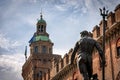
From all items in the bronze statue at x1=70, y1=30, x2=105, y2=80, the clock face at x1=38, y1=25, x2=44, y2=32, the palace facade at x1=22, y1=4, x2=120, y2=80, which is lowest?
the bronze statue at x1=70, y1=30, x2=105, y2=80

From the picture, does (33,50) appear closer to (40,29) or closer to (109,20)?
(40,29)

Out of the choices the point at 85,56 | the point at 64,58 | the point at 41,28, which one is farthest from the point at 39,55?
the point at 85,56

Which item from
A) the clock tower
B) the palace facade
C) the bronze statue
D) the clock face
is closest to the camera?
the bronze statue

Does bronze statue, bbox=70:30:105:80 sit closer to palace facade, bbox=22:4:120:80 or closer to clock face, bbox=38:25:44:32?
palace facade, bbox=22:4:120:80

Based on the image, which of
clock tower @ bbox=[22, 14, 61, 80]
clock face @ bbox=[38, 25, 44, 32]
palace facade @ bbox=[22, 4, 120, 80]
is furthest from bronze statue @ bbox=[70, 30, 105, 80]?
clock face @ bbox=[38, 25, 44, 32]

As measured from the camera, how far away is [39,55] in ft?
204

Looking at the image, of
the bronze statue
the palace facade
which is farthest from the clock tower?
the bronze statue

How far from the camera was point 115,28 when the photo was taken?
103ft

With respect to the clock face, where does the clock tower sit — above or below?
below

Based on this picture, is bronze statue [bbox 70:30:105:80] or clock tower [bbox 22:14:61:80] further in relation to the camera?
clock tower [bbox 22:14:61:80]

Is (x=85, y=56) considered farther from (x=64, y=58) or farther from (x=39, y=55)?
(x=39, y=55)

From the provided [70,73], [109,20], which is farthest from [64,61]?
[109,20]

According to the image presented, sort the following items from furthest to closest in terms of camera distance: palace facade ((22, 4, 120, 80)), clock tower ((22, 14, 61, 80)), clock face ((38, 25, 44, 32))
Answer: clock face ((38, 25, 44, 32)) < clock tower ((22, 14, 61, 80)) < palace facade ((22, 4, 120, 80))

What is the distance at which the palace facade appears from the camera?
3141cm
